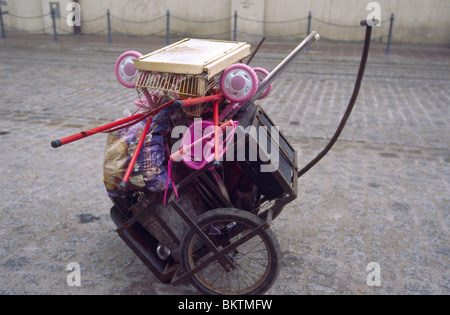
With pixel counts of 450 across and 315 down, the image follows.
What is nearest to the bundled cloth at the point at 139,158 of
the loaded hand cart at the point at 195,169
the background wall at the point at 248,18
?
the loaded hand cart at the point at 195,169

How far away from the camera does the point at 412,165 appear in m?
5.37

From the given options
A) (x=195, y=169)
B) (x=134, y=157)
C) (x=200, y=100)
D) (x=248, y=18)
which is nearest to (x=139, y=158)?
(x=134, y=157)

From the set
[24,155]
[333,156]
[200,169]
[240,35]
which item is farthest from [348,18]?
[200,169]

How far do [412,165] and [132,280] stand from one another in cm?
360

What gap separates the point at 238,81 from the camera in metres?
2.99

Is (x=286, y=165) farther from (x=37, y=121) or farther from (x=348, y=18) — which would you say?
(x=348, y=18)

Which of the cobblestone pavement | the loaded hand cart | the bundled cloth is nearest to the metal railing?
the cobblestone pavement

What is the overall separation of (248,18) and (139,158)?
1327 cm

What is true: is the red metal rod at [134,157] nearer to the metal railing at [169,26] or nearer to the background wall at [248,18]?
the metal railing at [169,26]

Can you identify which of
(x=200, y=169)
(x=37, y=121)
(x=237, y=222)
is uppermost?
(x=200, y=169)

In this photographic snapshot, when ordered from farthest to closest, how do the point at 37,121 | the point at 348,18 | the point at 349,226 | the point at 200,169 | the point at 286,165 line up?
1. the point at 348,18
2. the point at 37,121
3. the point at 349,226
4. the point at 286,165
5. the point at 200,169

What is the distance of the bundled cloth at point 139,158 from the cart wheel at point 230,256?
0.40m

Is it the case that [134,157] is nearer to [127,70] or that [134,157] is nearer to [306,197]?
[127,70]
